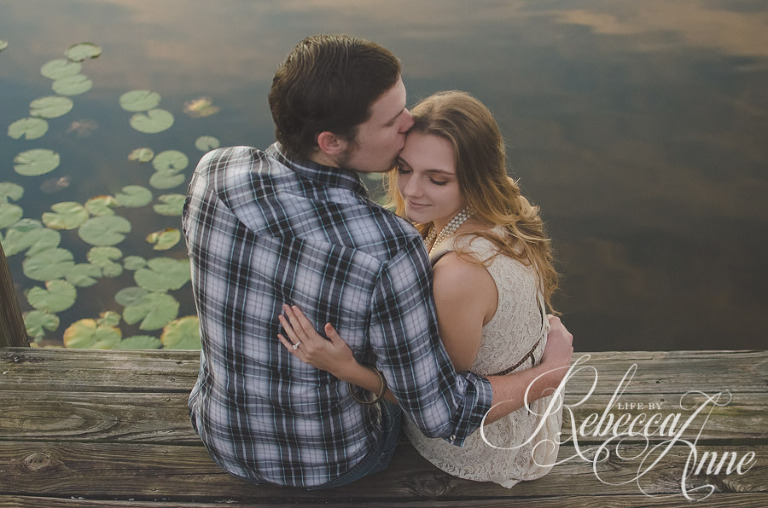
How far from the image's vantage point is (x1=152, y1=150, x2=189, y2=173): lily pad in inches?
169

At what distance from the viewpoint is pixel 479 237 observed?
5.78ft

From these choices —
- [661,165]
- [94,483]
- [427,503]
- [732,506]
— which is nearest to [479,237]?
[427,503]

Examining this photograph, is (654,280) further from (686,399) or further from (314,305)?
(314,305)

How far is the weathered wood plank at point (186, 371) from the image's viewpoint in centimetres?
232

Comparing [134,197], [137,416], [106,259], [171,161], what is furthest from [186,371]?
[171,161]

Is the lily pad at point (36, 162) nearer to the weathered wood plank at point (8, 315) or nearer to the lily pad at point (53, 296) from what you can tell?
the lily pad at point (53, 296)

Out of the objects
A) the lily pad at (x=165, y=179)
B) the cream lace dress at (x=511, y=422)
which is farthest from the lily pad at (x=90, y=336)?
the cream lace dress at (x=511, y=422)

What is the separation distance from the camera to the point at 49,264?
3637mm

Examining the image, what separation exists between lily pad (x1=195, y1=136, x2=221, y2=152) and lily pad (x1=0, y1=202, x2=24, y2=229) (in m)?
1.11

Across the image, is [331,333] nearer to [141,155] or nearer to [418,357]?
[418,357]

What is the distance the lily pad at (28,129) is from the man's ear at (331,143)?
363cm

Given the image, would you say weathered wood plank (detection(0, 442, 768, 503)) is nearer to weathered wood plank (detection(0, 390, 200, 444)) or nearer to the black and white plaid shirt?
weathered wood plank (detection(0, 390, 200, 444))

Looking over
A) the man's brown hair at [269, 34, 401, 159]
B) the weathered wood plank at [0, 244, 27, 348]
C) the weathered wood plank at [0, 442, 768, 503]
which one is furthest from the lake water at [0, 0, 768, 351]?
the man's brown hair at [269, 34, 401, 159]

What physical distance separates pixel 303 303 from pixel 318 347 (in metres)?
0.10
